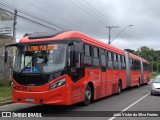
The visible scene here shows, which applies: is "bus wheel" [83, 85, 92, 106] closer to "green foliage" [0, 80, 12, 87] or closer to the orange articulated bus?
the orange articulated bus

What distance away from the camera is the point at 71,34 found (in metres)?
13.2

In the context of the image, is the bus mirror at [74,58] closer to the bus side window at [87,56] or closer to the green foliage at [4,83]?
the bus side window at [87,56]

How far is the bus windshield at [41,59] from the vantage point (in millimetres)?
12016

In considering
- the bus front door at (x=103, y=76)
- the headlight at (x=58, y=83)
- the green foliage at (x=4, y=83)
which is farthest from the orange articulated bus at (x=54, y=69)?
the green foliage at (x=4, y=83)

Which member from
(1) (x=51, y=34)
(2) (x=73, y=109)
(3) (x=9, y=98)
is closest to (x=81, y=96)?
(2) (x=73, y=109)

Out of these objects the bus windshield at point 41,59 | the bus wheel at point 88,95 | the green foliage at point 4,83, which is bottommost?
the bus wheel at point 88,95

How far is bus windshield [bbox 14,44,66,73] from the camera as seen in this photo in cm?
1202

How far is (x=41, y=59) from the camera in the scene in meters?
12.2

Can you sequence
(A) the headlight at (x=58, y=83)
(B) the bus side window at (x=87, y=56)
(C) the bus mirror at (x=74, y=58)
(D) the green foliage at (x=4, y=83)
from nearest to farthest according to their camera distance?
(A) the headlight at (x=58, y=83) < (C) the bus mirror at (x=74, y=58) < (B) the bus side window at (x=87, y=56) < (D) the green foliage at (x=4, y=83)

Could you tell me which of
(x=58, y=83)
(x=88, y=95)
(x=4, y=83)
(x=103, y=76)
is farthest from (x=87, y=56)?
(x=4, y=83)

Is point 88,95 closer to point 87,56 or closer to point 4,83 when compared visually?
point 87,56

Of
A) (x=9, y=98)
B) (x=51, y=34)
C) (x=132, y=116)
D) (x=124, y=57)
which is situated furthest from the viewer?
(x=124, y=57)

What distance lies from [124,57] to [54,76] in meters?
13.1

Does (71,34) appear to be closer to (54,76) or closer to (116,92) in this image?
(54,76)
